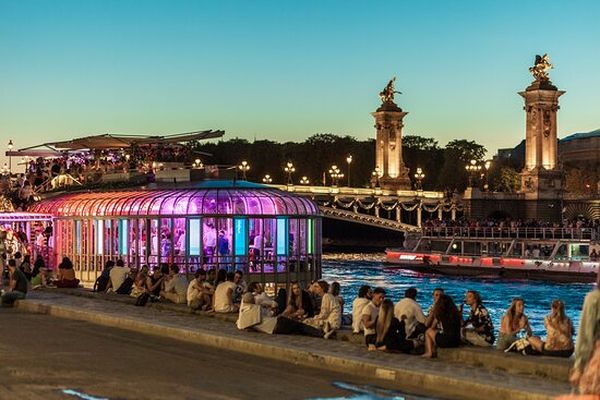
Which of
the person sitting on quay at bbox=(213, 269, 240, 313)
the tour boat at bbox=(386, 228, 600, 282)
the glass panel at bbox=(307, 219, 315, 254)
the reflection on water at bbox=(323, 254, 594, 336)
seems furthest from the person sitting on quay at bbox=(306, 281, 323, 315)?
the tour boat at bbox=(386, 228, 600, 282)

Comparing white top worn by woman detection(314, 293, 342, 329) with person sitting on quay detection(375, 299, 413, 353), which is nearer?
person sitting on quay detection(375, 299, 413, 353)

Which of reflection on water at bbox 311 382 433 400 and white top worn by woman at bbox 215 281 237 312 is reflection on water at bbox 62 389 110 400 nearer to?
reflection on water at bbox 311 382 433 400

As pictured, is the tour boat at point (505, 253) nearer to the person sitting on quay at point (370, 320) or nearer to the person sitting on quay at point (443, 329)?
the person sitting on quay at point (370, 320)

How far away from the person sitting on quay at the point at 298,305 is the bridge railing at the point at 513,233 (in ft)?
165

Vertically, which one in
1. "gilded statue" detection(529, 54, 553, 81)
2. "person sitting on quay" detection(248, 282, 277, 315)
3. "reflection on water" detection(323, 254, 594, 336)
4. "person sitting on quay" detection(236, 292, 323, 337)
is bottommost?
"reflection on water" detection(323, 254, 594, 336)

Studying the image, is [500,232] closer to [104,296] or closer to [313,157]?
[104,296]

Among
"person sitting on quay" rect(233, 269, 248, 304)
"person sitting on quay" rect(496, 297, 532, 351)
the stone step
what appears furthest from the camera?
"person sitting on quay" rect(233, 269, 248, 304)

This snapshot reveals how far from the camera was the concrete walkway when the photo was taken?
49.2 ft

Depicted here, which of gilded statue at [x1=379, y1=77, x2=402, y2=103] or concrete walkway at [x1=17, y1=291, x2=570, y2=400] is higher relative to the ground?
gilded statue at [x1=379, y1=77, x2=402, y2=103]

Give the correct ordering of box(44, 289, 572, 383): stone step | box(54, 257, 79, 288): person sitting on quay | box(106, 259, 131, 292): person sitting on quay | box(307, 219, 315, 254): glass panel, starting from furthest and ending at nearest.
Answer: box(307, 219, 315, 254): glass panel → box(54, 257, 79, 288): person sitting on quay → box(106, 259, 131, 292): person sitting on quay → box(44, 289, 572, 383): stone step

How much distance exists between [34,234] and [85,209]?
495cm

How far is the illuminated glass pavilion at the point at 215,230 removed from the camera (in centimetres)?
3569

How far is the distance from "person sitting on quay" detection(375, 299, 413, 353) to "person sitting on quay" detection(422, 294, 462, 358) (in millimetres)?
448

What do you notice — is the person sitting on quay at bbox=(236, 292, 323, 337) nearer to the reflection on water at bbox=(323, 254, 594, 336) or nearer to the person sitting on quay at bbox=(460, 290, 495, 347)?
the person sitting on quay at bbox=(460, 290, 495, 347)
